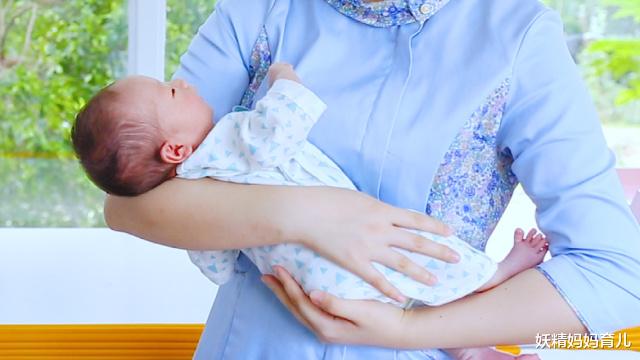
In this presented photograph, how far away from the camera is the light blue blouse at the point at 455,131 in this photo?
1235 mm

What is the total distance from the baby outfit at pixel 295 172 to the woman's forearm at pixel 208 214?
3cm

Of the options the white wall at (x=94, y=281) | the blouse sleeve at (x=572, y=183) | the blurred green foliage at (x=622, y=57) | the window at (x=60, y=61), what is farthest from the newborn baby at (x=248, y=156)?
the blurred green foliage at (x=622, y=57)

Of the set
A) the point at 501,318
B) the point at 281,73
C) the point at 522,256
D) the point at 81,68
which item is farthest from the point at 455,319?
the point at 81,68

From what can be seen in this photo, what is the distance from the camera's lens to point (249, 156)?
129cm

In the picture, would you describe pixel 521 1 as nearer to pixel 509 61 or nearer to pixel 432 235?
pixel 509 61

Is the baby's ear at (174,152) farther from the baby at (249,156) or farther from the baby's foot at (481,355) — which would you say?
the baby's foot at (481,355)

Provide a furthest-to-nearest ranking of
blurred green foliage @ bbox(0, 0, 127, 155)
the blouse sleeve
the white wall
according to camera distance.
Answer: blurred green foliage @ bbox(0, 0, 127, 155) < the white wall < the blouse sleeve

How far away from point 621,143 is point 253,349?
9.41ft

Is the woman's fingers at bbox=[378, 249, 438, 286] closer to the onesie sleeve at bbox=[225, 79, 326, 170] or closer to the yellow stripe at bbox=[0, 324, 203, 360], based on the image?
the onesie sleeve at bbox=[225, 79, 326, 170]

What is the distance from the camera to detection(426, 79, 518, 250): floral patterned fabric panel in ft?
4.16

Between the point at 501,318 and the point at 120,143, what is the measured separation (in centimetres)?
56

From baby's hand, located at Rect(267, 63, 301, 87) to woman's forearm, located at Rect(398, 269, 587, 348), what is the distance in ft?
1.16

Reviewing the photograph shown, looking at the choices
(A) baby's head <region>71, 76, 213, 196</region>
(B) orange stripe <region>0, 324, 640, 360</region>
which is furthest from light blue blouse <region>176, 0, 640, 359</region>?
(B) orange stripe <region>0, 324, 640, 360</region>

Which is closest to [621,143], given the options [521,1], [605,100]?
[605,100]
